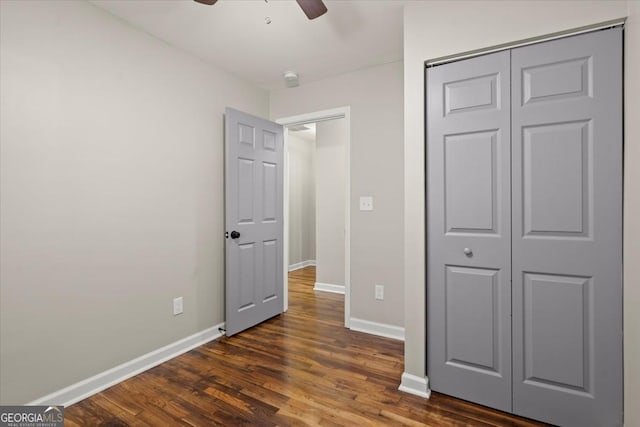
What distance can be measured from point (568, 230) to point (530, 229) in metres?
0.17

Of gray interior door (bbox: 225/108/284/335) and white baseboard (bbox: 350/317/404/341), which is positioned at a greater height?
gray interior door (bbox: 225/108/284/335)

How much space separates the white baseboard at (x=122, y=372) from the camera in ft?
6.14

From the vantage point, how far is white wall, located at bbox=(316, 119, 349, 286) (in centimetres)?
459

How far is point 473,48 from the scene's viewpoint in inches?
72.0

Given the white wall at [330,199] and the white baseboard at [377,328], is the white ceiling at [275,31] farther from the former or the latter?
the white baseboard at [377,328]

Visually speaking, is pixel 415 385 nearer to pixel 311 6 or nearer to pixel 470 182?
pixel 470 182

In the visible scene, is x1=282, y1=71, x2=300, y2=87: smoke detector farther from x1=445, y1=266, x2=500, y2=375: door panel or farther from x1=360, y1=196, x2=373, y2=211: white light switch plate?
x1=445, y1=266, x2=500, y2=375: door panel

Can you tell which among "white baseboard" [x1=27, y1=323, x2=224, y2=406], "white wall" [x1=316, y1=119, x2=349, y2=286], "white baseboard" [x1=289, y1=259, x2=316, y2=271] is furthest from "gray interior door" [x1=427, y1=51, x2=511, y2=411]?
"white baseboard" [x1=289, y1=259, x2=316, y2=271]

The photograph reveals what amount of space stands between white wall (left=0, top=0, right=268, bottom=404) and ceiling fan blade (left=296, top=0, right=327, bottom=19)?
4.53ft

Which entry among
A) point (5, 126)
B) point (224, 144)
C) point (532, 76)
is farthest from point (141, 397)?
point (532, 76)

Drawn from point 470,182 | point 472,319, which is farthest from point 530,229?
point 472,319

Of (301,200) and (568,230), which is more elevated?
(301,200)

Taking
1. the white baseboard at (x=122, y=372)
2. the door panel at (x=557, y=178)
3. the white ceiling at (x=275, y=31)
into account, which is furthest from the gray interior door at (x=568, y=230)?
the white baseboard at (x=122, y=372)

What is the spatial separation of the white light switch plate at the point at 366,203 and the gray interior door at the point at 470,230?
1016 mm
